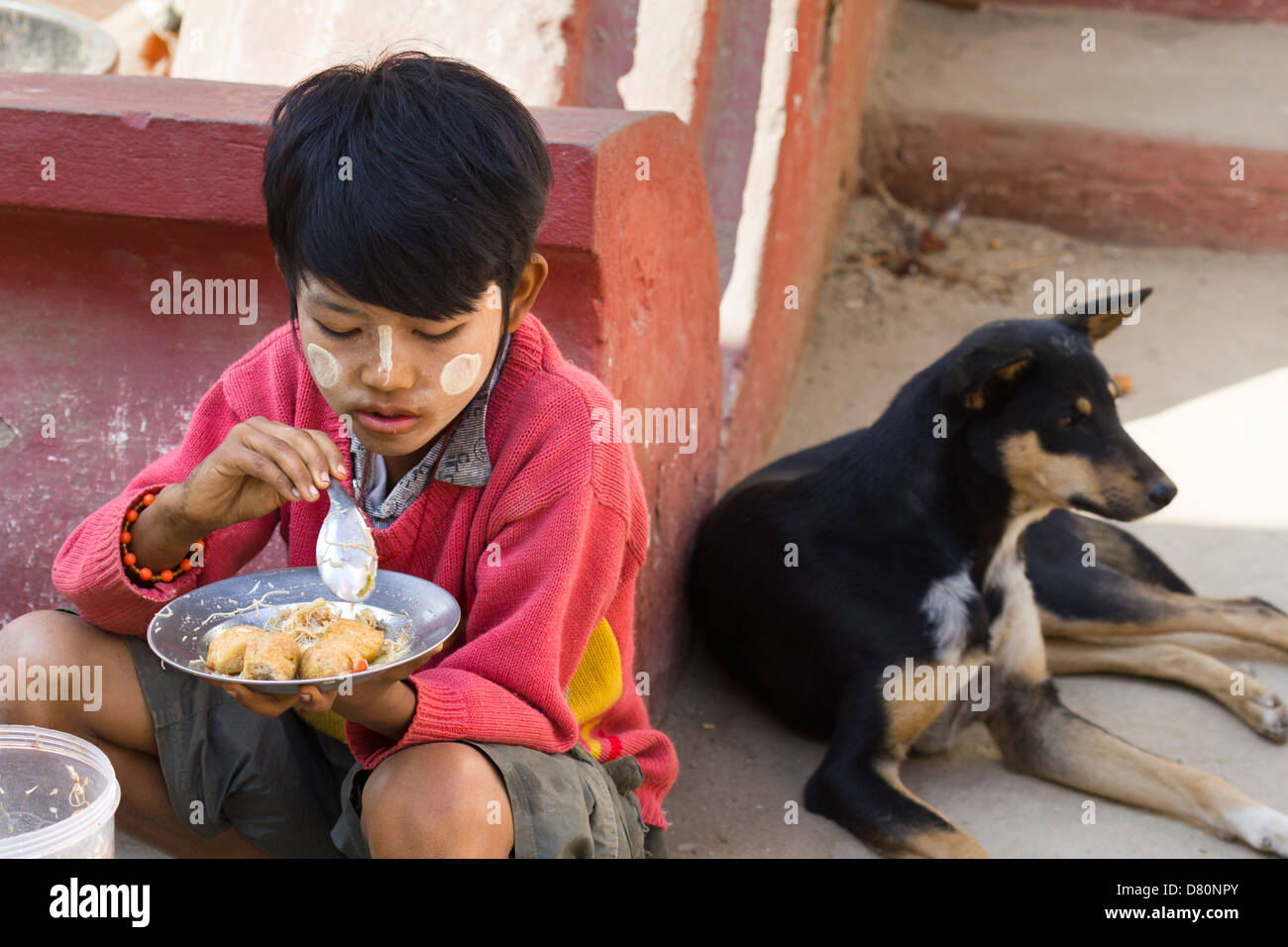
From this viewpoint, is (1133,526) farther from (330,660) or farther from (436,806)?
(330,660)

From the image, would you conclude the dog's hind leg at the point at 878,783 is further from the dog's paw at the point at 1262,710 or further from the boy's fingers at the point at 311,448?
the boy's fingers at the point at 311,448

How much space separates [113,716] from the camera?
2.38 meters

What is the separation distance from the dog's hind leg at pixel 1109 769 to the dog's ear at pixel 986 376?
781mm

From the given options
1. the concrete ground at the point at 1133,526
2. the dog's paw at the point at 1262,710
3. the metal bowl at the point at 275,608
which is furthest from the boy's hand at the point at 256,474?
the dog's paw at the point at 1262,710

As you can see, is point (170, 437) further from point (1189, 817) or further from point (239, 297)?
point (1189, 817)

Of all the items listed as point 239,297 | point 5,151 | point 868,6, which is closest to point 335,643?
point 239,297

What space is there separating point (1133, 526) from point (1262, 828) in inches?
64.1

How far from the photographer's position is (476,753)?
2.11 m

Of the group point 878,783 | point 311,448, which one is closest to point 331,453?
point 311,448

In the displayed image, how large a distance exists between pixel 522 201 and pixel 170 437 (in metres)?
1.43

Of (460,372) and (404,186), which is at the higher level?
(404,186)

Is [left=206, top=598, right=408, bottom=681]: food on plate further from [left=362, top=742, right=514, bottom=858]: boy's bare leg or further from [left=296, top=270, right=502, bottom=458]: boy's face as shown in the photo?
[left=296, top=270, right=502, bottom=458]: boy's face

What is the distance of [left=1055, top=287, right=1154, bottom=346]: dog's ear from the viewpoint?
3496 millimetres

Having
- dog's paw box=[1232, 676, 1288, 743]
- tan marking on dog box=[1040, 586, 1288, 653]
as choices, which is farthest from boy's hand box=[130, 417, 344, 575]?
dog's paw box=[1232, 676, 1288, 743]
